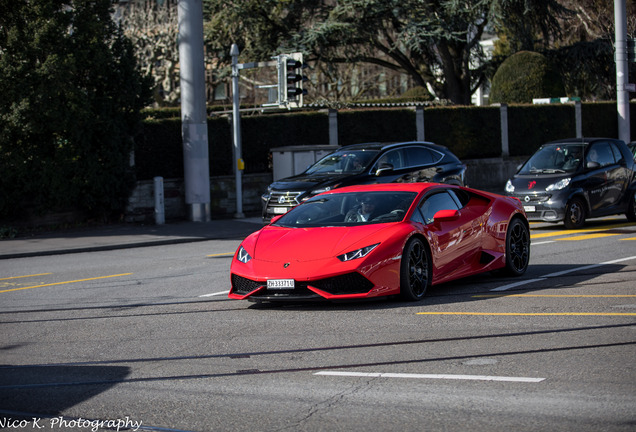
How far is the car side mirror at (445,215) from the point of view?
10391 millimetres

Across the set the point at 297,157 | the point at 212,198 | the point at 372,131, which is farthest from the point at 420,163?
the point at 372,131

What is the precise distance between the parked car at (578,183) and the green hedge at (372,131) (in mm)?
9342

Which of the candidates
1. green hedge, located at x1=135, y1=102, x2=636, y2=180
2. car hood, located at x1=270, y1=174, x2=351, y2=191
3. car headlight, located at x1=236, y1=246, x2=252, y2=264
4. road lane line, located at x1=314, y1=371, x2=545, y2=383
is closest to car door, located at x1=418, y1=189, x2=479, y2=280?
car headlight, located at x1=236, y1=246, x2=252, y2=264

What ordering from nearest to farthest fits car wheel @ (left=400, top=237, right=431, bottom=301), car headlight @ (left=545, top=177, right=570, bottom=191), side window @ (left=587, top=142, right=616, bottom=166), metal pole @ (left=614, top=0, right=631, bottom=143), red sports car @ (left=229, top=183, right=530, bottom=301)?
red sports car @ (left=229, top=183, right=530, bottom=301) → car wheel @ (left=400, top=237, right=431, bottom=301) → car headlight @ (left=545, top=177, right=570, bottom=191) → side window @ (left=587, top=142, right=616, bottom=166) → metal pole @ (left=614, top=0, right=631, bottom=143)

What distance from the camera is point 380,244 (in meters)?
9.59

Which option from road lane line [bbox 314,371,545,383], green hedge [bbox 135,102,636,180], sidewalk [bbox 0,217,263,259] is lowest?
road lane line [bbox 314,371,545,383]

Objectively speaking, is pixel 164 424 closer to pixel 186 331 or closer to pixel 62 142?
pixel 186 331

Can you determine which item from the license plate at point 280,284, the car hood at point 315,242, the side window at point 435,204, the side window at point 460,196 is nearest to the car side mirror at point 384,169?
the side window at point 460,196

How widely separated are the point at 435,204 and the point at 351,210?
104cm

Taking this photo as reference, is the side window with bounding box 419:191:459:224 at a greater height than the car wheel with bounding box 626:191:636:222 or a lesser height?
greater

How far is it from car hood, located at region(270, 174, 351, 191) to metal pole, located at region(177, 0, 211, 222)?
4382mm

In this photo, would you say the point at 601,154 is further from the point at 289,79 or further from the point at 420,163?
the point at 289,79

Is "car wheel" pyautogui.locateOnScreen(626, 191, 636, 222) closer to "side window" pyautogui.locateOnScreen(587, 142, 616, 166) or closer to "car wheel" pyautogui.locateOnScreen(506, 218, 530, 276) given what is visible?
"side window" pyautogui.locateOnScreen(587, 142, 616, 166)

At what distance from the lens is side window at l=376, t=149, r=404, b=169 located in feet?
Answer: 65.2
